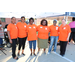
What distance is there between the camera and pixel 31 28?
2682mm

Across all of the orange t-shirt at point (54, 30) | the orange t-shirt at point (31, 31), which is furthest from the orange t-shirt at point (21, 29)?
the orange t-shirt at point (54, 30)

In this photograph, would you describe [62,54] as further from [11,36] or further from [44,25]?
[11,36]

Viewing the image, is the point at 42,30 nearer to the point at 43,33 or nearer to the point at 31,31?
the point at 43,33

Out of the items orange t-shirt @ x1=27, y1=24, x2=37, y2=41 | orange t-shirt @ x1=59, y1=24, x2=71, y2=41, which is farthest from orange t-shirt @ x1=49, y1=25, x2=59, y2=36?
orange t-shirt @ x1=27, y1=24, x2=37, y2=41

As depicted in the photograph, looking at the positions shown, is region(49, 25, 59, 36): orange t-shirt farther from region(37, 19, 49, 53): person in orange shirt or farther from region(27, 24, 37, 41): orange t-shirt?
region(27, 24, 37, 41): orange t-shirt

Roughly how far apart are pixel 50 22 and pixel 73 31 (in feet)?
9.55

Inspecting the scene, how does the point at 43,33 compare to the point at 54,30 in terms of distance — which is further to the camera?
the point at 54,30

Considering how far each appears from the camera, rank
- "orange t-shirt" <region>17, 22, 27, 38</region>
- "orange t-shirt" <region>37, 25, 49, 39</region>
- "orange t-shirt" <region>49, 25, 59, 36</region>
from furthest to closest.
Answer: "orange t-shirt" <region>49, 25, 59, 36</region>
"orange t-shirt" <region>37, 25, 49, 39</region>
"orange t-shirt" <region>17, 22, 27, 38</region>

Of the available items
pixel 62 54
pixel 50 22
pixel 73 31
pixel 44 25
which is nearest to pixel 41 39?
pixel 44 25

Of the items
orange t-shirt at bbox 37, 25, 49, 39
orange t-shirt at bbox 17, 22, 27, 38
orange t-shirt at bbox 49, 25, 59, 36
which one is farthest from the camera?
orange t-shirt at bbox 49, 25, 59, 36

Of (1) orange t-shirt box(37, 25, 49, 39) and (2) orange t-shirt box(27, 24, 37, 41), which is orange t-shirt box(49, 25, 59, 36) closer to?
(1) orange t-shirt box(37, 25, 49, 39)

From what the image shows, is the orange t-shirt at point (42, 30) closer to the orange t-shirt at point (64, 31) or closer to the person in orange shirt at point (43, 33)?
the person in orange shirt at point (43, 33)

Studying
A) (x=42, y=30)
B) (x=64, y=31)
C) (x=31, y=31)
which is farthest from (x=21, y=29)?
(x=64, y=31)

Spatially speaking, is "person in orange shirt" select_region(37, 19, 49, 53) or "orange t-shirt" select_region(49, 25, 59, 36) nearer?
"person in orange shirt" select_region(37, 19, 49, 53)
